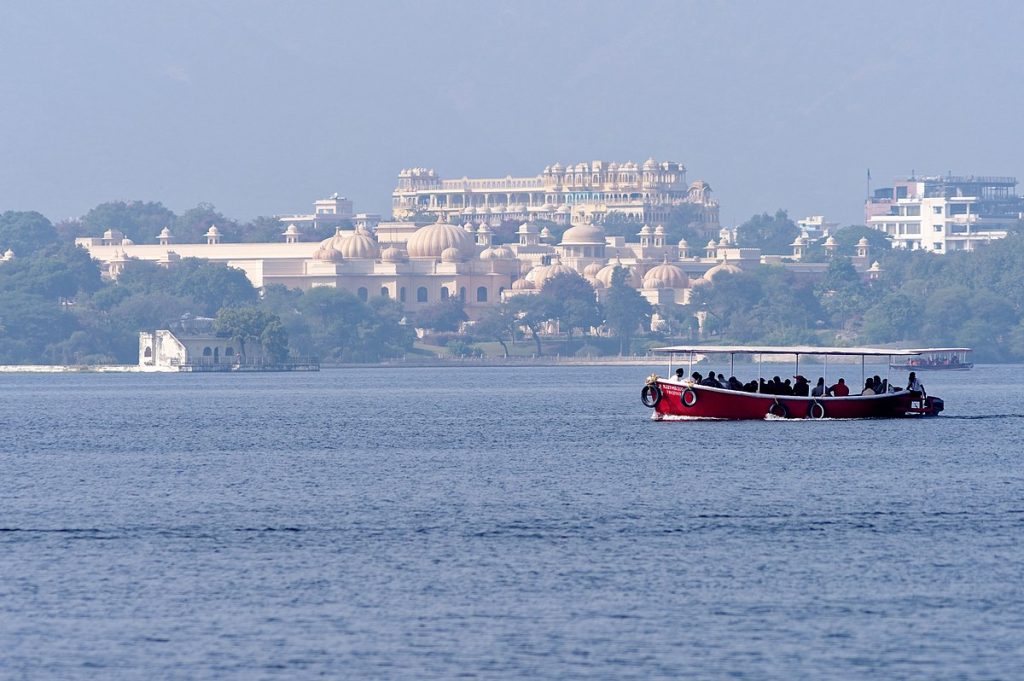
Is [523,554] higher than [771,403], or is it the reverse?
[771,403]

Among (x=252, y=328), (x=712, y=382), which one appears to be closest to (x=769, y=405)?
(x=712, y=382)

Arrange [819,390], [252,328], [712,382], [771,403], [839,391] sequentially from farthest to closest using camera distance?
[252,328] < [839,391] < [819,390] < [712,382] < [771,403]

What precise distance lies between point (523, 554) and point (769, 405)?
121ft

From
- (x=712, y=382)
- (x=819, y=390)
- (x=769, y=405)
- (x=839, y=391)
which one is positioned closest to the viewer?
(x=769, y=405)

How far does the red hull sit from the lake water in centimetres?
84

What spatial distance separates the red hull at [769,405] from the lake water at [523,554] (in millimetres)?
837

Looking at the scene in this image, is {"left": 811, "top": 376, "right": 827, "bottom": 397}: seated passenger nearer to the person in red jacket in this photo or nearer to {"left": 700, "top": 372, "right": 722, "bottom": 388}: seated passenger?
the person in red jacket

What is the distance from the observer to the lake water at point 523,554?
3819 cm

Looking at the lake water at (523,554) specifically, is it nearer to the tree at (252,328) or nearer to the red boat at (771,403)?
the red boat at (771,403)

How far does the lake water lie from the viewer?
38188 millimetres

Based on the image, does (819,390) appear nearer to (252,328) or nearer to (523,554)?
(523,554)

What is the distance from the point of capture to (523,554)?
4831 centimetres

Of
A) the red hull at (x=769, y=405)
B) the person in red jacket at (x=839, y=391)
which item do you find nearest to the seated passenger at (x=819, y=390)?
the person in red jacket at (x=839, y=391)

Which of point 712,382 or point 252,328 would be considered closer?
point 712,382
